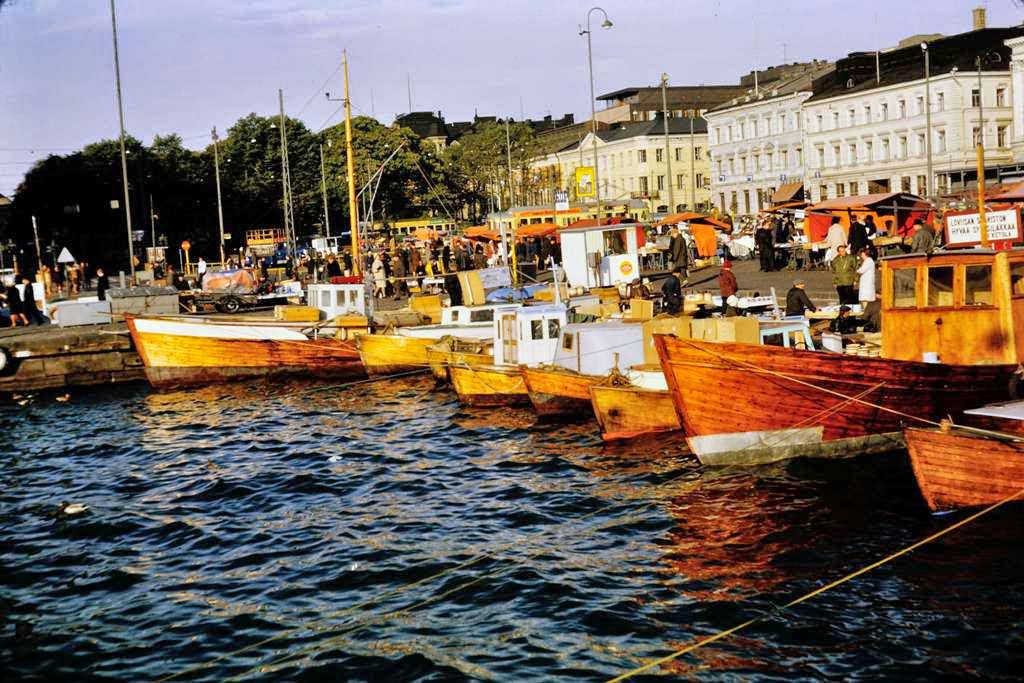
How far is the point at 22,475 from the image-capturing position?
2531 centimetres

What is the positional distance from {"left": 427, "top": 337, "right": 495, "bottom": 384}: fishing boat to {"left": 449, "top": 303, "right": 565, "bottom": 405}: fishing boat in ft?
1.83

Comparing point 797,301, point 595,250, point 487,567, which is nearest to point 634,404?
point 797,301

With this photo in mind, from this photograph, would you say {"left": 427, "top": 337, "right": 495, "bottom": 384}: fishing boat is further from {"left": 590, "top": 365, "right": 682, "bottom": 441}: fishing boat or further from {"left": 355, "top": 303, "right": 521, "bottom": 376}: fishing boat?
{"left": 590, "top": 365, "right": 682, "bottom": 441}: fishing boat

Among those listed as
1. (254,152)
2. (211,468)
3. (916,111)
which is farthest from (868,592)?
(254,152)

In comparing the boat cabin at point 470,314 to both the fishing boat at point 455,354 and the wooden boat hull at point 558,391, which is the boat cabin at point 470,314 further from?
the wooden boat hull at point 558,391

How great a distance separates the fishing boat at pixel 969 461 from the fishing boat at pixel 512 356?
11932mm

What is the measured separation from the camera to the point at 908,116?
285 feet

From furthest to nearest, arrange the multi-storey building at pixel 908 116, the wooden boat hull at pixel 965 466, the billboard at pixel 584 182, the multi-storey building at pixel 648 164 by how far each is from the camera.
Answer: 1. the multi-storey building at pixel 648 164
2. the multi-storey building at pixel 908 116
3. the billboard at pixel 584 182
4. the wooden boat hull at pixel 965 466

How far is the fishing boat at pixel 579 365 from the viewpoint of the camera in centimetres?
2539

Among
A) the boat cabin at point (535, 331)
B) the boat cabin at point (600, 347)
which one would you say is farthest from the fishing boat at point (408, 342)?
the boat cabin at point (600, 347)

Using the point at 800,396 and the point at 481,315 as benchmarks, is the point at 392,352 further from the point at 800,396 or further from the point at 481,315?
the point at 800,396

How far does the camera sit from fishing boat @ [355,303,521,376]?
1364 inches

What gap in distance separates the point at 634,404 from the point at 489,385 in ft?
20.4

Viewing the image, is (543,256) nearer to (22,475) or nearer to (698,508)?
(22,475)
